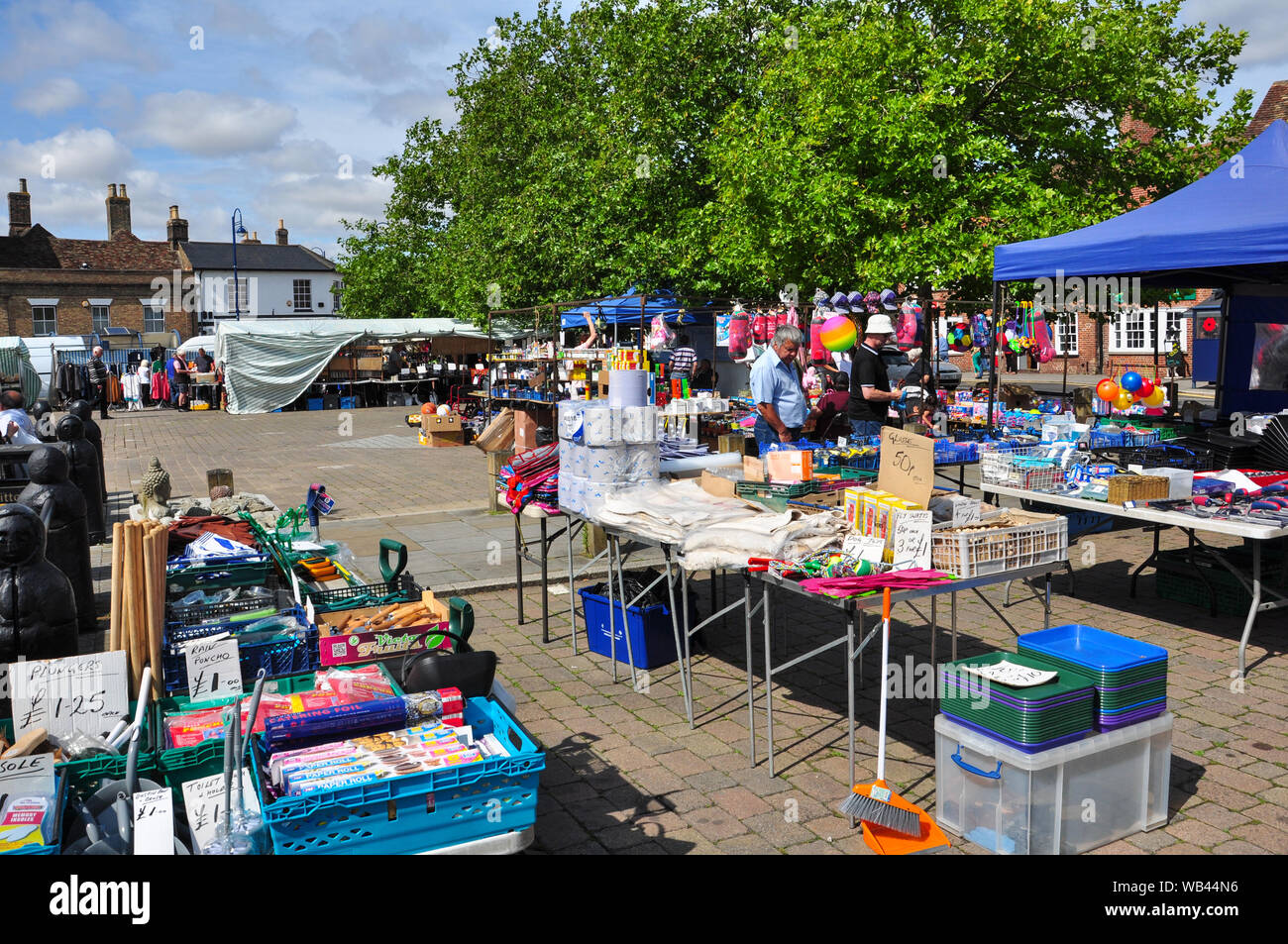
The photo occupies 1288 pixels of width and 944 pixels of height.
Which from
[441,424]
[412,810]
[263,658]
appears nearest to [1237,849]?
[412,810]

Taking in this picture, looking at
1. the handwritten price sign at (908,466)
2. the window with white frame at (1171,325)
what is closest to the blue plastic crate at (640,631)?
the handwritten price sign at (908,466)

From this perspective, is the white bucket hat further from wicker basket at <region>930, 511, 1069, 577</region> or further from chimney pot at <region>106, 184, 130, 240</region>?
chimney pot at <region>106, 184, 130, 240</region>

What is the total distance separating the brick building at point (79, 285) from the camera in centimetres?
4869

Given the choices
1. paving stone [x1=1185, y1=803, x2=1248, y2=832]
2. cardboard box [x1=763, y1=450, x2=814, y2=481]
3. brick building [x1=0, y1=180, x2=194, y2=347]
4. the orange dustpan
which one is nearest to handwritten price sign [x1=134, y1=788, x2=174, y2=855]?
the orange dustpan

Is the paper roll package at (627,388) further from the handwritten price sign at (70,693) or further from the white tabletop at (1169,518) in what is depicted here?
the handwritten price sign at (70,693)

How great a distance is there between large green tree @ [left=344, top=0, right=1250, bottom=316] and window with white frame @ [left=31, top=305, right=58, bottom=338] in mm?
36136

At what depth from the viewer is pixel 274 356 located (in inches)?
1219

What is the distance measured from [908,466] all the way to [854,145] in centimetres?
1414

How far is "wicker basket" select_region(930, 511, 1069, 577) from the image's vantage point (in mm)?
4488

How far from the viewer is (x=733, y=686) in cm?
608

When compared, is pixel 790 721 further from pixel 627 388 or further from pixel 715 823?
pixel 627 388

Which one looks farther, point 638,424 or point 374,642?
point 638,424

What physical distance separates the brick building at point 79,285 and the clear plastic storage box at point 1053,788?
52753 mm

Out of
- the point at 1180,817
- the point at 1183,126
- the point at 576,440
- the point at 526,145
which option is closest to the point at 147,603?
the point at 576,440
